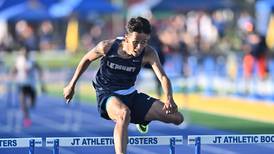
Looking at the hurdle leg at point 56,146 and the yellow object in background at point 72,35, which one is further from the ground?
the yellow object in background at point 72,35

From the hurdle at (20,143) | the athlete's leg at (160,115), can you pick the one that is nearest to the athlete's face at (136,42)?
the athlete's leg at (160,115)

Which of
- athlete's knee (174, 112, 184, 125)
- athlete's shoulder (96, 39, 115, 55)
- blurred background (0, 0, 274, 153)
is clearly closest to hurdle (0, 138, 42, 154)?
athlete's shoulder (96, 39, 115, 55)

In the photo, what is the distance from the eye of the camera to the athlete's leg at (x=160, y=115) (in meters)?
10.4

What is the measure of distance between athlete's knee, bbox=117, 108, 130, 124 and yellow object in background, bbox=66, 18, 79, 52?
33310 millimetres

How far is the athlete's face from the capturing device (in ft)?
33.2

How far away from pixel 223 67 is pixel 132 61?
21.6 m

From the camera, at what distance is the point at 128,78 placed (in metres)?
10.5

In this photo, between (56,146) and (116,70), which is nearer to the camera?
(56,146)

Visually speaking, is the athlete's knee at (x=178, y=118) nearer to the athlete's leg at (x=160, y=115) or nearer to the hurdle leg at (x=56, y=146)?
the athlete's leg at (x=160, y=115)

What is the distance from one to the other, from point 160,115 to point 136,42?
0.83m

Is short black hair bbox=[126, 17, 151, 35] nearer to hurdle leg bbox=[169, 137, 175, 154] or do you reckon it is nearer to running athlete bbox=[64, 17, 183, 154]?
running athlete bbox=[64, 17, 183, 154]

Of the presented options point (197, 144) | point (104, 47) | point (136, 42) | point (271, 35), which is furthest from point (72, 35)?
point (197, 144)

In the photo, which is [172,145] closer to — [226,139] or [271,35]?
[226,139]

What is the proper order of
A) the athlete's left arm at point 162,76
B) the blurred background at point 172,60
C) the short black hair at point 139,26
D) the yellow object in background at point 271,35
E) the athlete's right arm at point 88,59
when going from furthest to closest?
the yellow object in background at point 271,35
the blurred background at point 172,60
the athlete's right arm at point 88,59
the athlete's left arm at point 162,76
the short black hair at point 139,26
